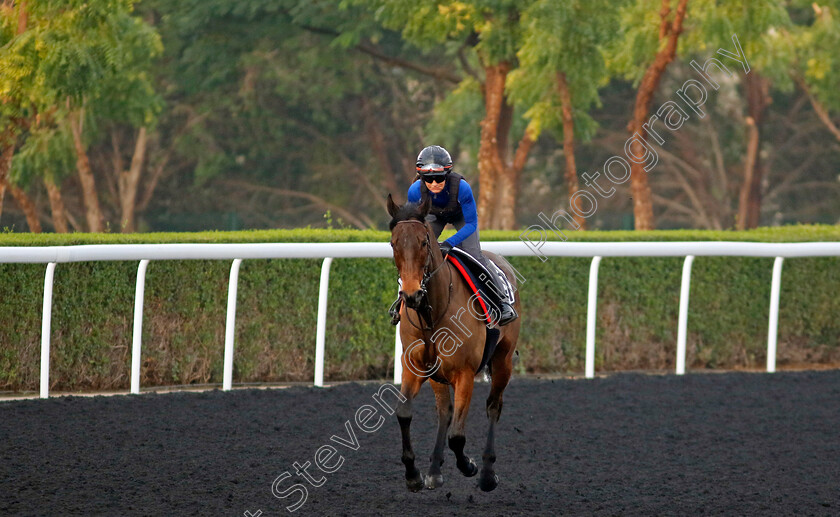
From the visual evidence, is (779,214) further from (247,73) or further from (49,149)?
(49,149)

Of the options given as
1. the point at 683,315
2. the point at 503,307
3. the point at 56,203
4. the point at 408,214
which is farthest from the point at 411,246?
the point at 56,203

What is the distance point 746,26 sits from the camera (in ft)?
53.8

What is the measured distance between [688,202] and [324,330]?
27.9 m

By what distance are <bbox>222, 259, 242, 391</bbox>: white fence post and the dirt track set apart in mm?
273

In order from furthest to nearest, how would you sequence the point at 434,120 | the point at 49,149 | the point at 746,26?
1. the point at 434,120
2. the point at 49,149
3. the point at 746,26

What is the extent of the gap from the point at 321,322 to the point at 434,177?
9.91 feet

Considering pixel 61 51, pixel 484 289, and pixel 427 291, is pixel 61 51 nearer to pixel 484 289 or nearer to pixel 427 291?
pixel 484 289

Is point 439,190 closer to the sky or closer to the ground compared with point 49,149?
closer to the ground

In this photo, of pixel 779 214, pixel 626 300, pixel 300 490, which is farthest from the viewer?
pixel 779 214

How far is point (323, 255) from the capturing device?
27.4 ft

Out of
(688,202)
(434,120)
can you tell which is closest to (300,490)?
(434,120)

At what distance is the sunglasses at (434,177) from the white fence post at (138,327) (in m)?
3.07

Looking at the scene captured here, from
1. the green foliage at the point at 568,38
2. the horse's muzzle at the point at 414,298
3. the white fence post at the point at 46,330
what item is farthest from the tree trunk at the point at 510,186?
the horse's muzzle at the point at 414,298

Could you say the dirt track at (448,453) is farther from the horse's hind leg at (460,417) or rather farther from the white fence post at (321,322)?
the white fence post at (321,322)
